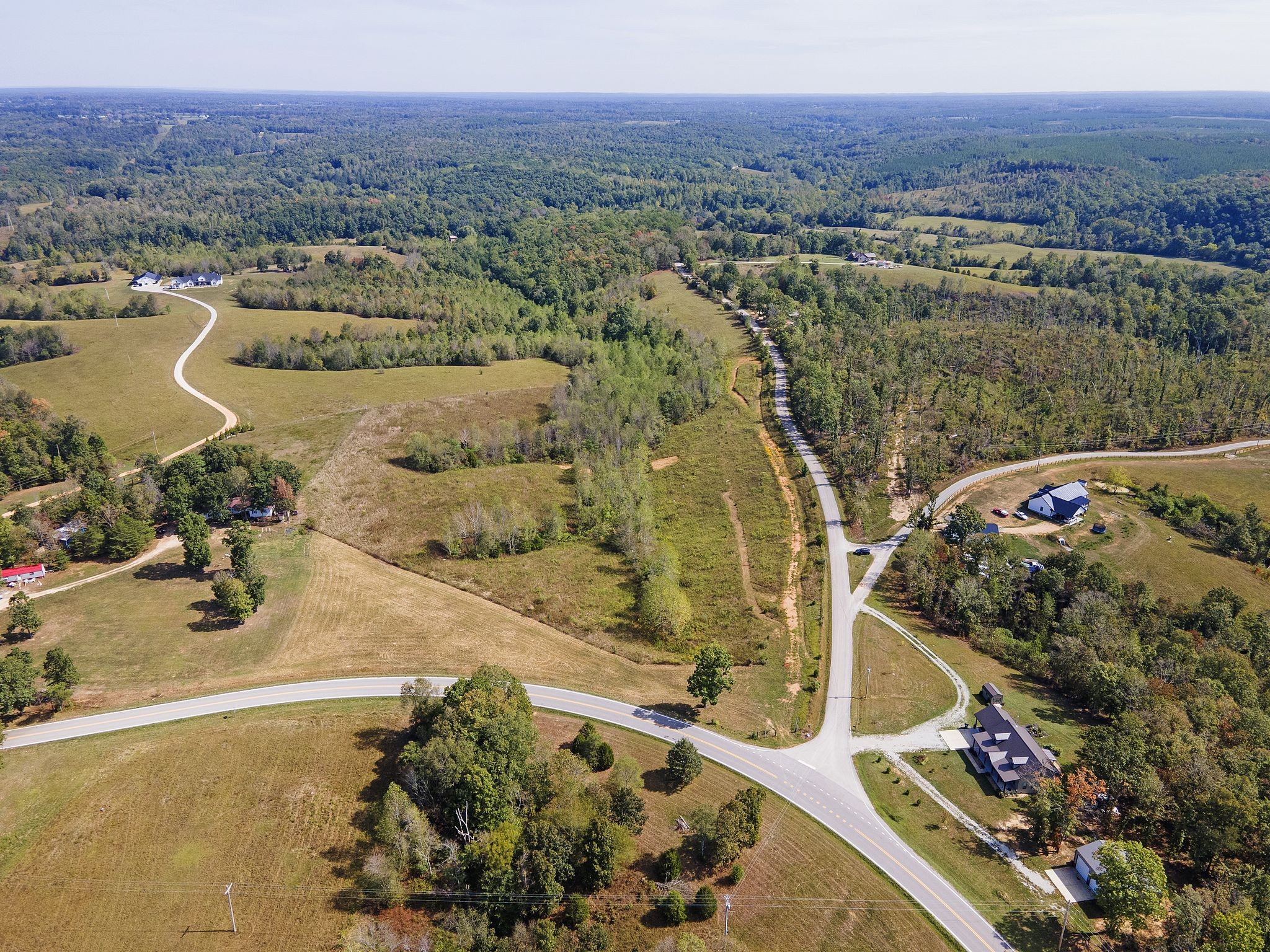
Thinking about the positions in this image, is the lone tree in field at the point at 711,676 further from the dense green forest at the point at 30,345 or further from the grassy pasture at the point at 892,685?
the dense green forest at the point at 30,345

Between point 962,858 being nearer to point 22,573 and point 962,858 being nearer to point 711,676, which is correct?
point 711,676

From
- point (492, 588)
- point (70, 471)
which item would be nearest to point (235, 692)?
point (492, 588)

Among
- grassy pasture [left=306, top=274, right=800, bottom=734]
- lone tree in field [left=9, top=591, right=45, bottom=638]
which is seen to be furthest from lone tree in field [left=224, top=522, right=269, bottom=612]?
lone tree in field [left=9, top=591, right=45, bottom=638]

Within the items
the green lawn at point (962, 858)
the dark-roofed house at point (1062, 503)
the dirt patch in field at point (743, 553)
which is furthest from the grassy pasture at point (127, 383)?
the dark-roofed house at point (1062, 503)

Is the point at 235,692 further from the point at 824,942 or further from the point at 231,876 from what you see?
the point at 824,942

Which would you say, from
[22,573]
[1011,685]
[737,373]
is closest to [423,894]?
[1011,685]
